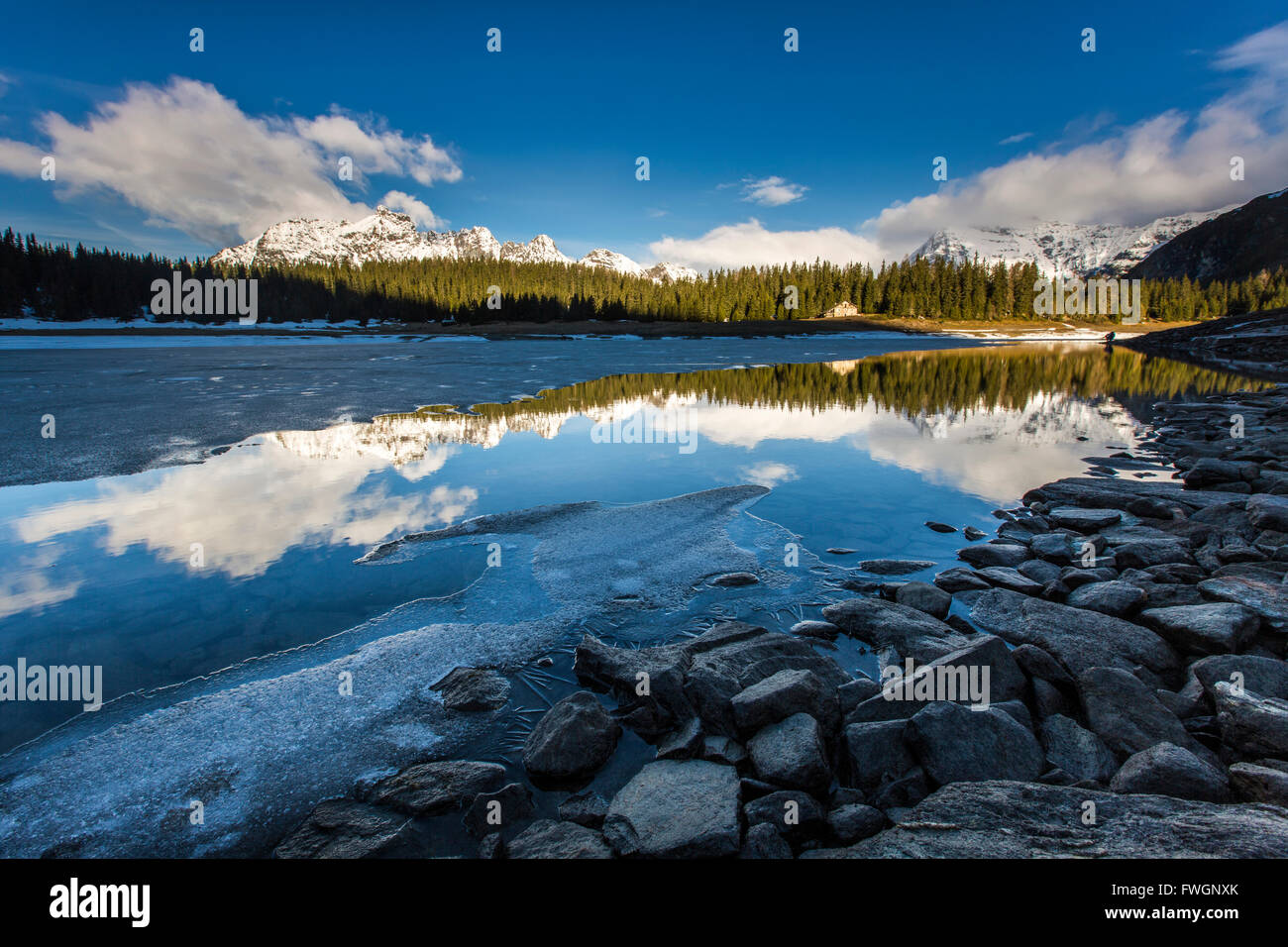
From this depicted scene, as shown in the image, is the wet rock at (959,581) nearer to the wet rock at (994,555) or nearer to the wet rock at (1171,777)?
the wet rock at (994,555)

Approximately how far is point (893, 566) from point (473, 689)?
181 inches

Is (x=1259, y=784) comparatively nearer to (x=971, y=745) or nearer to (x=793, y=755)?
(x=971, y=745)

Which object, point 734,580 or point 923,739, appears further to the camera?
point 734,580

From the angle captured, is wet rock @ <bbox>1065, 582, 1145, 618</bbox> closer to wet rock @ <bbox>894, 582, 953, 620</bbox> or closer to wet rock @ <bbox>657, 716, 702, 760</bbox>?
wet rock @ <bbox>894, 582, 953, 620</bbox>

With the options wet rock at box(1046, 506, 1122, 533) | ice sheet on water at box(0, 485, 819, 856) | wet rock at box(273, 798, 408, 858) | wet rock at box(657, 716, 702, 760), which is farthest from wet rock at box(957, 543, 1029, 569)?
wet rock at box(273, 798, 408, 858)

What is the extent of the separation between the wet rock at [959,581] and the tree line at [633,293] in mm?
106253

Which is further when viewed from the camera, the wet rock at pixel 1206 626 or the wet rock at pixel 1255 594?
the wet rock at pixel 1255 594

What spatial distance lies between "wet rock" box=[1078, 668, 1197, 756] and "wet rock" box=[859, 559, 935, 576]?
7.79 ft

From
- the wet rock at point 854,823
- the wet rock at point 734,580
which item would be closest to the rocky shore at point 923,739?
the wet rock at point 854,823

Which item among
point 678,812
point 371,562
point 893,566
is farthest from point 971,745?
point 371,562

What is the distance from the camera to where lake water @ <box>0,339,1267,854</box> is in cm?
356

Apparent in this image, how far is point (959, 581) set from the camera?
5.93 m

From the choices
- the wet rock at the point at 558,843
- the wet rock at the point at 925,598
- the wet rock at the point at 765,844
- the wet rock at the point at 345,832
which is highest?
the wet rock at the point at 925,598

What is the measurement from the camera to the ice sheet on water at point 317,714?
10.1 feet
